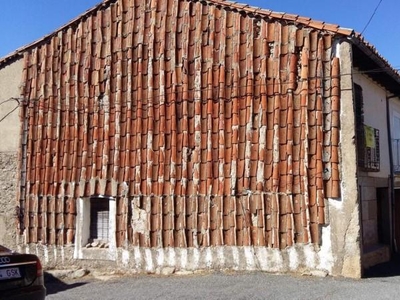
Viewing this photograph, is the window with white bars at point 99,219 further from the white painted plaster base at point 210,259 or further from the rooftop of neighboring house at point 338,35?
the rooftop of neighboring house at point 338,35

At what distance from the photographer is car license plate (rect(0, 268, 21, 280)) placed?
5.72 m

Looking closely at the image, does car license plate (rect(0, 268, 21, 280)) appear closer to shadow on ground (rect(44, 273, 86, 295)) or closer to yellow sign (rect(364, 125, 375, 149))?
shadow on ground (rect(44, 273, 86, 295))

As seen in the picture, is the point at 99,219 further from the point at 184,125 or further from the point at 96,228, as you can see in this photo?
the point at 184,125

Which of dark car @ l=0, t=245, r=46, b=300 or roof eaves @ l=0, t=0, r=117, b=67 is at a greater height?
roof eaves @ l=0, t=0, r=117, b=67

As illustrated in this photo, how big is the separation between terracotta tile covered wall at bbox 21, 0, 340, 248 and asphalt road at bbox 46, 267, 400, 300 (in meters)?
0.86

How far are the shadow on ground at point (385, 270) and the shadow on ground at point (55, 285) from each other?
6.08 metres

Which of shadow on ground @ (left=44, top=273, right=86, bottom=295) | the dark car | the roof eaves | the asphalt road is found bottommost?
shadow on ground @ (left=44, top=273, right=86, bottom=295)

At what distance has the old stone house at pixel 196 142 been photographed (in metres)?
9.94

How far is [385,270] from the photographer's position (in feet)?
34.7

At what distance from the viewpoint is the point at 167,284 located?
31.7 feet

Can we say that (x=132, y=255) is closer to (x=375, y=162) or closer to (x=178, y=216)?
(x=178, y=216)

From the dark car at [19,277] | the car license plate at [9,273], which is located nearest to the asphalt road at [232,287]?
the dark car at [19,277]

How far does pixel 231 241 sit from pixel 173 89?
369 centimetres

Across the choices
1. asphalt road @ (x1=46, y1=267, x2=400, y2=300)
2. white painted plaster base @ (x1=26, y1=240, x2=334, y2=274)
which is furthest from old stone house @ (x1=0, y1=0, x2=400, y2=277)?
asphalt road @ (x1=46, y1=267, x2=400, y2=300)
